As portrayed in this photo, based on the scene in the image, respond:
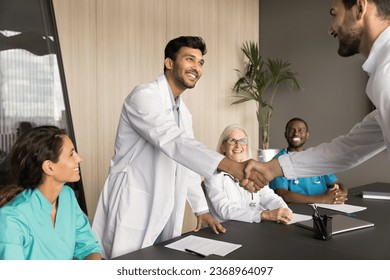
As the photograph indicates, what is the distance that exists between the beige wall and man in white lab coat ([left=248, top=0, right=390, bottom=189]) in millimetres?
2225

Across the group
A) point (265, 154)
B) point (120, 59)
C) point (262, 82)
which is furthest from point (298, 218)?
point (262, 82)

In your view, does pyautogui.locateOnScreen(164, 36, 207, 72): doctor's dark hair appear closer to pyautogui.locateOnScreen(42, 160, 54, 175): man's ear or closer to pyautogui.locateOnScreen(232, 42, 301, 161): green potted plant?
pyautogui.locateOnScreen(42, 160, 54, 175): man's ear

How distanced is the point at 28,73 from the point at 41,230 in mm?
2269

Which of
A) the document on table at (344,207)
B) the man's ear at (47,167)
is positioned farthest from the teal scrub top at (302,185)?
the man's ear at (47,167)

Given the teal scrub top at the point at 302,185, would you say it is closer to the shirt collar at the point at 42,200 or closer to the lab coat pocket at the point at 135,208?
the lab coat pocket at the point at 135,208

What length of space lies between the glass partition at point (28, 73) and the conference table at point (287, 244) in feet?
6.71


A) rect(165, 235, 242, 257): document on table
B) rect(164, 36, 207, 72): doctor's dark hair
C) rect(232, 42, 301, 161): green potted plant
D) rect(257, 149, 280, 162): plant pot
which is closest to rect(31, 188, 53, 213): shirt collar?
rect(165, 235, 242, 257): document on table

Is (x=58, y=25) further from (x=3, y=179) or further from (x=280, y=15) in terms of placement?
(x=280, y=15)

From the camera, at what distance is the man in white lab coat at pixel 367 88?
1188 mm

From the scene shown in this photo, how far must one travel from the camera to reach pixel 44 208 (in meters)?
1.51

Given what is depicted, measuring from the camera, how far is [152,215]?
6.54ft

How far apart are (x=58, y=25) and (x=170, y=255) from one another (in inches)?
110

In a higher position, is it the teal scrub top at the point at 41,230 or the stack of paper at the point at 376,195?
the teal scrub top at the point at 41,230
